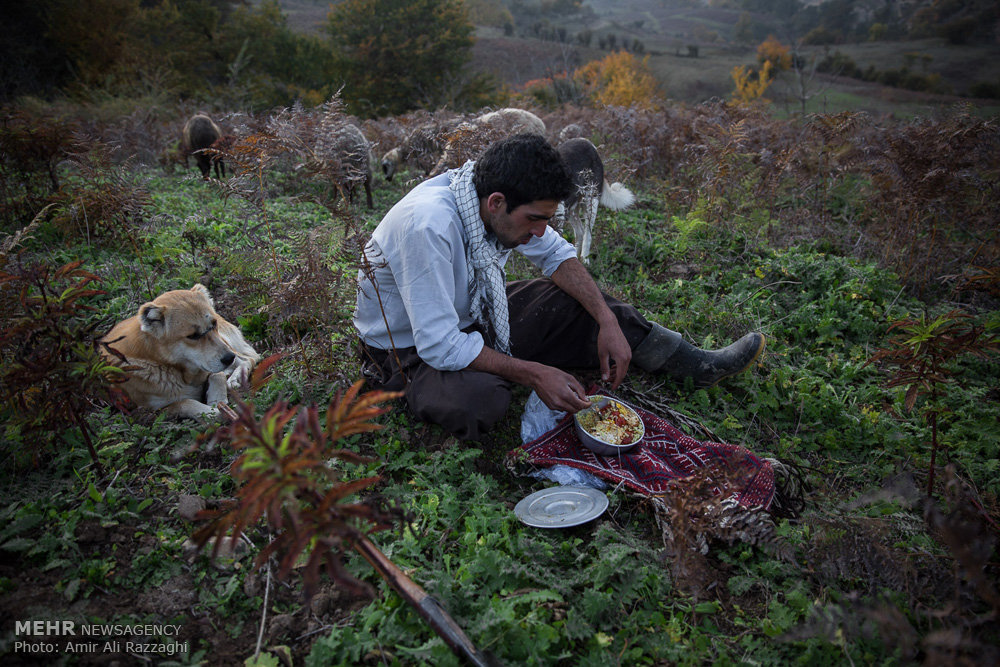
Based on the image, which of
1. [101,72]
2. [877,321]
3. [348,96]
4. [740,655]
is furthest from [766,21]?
[740,655]

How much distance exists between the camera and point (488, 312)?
339 cm

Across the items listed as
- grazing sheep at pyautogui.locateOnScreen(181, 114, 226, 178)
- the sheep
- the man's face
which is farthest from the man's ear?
grazing sheep at pyautogui.locateOnScreen(181, 114, 226, 178)

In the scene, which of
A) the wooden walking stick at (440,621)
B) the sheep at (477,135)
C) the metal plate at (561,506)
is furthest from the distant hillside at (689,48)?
the wooden walking stick at (440,621)

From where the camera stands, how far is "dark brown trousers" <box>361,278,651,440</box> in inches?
120

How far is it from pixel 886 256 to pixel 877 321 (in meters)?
1.54

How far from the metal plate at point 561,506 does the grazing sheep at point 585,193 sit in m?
3.26

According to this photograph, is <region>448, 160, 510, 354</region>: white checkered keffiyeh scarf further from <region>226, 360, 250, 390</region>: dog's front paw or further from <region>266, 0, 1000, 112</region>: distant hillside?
<region>266, 0, 1000, 112</region>: distant hillside

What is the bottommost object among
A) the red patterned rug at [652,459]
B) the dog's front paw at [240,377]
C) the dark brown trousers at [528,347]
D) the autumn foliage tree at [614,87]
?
the red patterned rug at [652,459]

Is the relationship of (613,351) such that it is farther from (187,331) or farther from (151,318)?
(151,318)

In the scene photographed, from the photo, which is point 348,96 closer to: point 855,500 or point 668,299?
point 668,299

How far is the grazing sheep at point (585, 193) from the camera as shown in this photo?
5.39 meters

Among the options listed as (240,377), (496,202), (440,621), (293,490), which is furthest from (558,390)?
(240,377)

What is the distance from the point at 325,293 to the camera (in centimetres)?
329

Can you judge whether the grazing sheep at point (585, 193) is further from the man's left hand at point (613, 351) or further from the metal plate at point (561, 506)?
the metal plate at point (561, 506)
